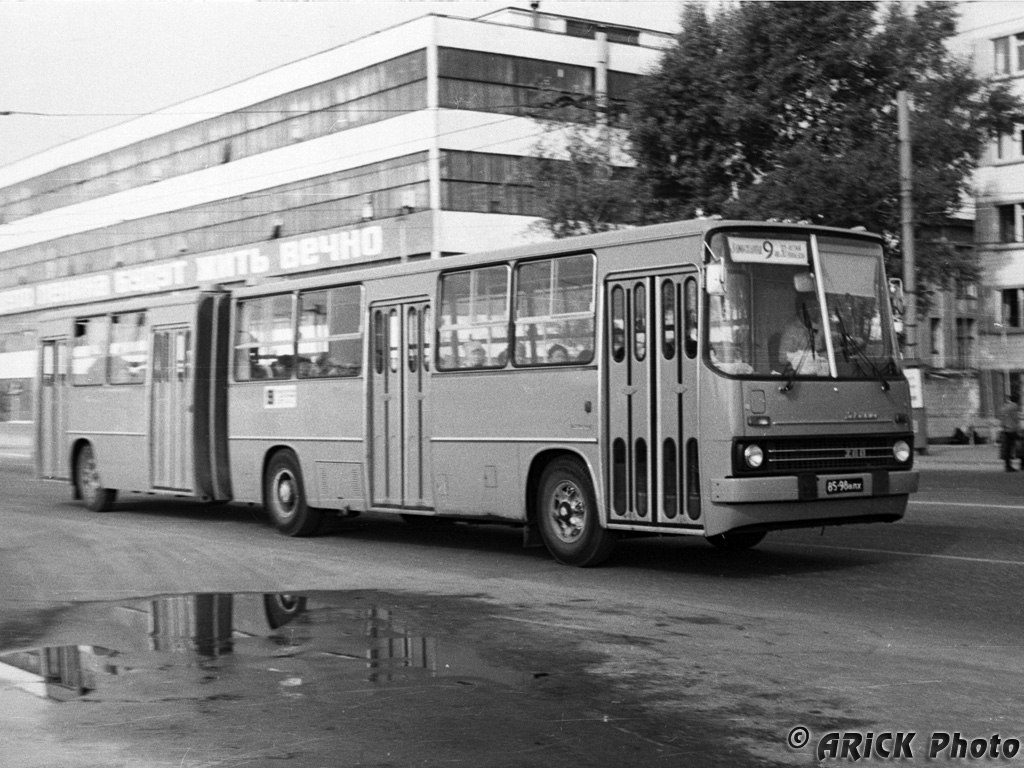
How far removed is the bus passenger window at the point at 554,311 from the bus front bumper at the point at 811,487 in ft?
6.55

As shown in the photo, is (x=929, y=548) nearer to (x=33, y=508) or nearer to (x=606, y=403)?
(x=606, y=403)

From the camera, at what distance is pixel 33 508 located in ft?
69.9

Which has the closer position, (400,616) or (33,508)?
(400,616)

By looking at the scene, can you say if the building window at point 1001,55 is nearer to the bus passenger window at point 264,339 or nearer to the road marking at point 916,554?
the bus passenger window at point 264,339

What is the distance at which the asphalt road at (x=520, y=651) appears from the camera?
6.08 metres

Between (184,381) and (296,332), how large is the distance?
2656mm

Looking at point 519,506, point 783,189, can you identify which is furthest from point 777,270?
point 783,189

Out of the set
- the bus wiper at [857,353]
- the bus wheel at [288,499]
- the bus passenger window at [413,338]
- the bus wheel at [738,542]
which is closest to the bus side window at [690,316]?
the bus wiper at [857,353]

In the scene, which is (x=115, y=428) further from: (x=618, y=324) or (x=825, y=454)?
(x=825, y=454)

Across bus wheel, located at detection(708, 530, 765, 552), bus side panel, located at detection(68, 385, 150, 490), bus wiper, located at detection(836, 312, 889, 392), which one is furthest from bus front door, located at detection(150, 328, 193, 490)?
bus wiper, located at detection(836, 312, 889, 392)

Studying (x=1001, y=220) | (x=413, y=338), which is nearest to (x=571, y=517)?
(x=413, y=338)

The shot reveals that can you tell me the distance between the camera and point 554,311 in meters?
13.0

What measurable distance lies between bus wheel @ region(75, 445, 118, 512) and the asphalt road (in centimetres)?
592

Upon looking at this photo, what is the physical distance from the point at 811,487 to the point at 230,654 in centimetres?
527
